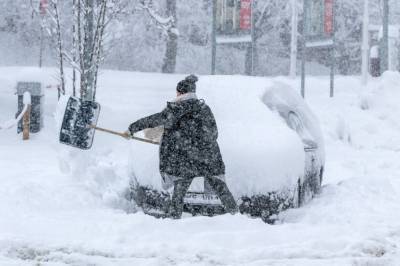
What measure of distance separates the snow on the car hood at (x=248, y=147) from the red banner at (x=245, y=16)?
33.4 ft

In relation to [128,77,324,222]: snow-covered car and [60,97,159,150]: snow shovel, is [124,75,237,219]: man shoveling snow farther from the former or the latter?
[60,97,159,150]: snow shovel

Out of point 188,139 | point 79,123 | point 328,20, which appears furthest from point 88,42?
point 328,20

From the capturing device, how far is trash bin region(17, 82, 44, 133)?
1429 cm

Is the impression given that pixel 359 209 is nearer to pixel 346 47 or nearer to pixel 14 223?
pixel 14 223

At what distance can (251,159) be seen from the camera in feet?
20.3

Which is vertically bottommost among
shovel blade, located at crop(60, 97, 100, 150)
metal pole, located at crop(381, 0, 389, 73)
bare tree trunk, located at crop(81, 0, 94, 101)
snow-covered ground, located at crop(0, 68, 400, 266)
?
snow-covered ground, located at crop(0, 68, 400, 266)

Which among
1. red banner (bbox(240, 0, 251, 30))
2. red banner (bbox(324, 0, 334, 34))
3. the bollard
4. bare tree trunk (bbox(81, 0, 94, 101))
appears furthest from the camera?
red banner (bbox(324, 0, 334, 34))

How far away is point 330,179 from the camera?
36.2ft

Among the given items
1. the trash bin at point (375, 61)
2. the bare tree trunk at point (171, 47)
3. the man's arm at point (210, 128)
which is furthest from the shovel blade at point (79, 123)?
the bare tree trunk at point (171, 47)

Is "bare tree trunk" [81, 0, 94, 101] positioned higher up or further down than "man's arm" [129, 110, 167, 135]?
higher up

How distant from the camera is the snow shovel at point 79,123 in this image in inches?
301

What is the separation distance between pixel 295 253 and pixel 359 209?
2.06 m

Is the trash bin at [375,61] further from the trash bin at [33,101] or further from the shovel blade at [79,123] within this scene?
the shovel blade at [79,123]

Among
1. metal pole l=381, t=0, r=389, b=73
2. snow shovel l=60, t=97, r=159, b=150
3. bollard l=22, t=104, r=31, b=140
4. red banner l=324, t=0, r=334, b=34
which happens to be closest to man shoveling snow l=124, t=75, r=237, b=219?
snow shovel l=60, t=97, r=159, b=150
